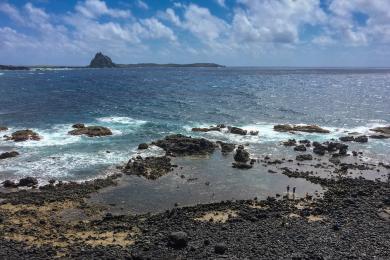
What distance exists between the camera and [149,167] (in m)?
51.5

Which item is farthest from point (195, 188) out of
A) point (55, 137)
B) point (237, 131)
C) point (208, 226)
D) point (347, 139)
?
Answer: point (347, 139)

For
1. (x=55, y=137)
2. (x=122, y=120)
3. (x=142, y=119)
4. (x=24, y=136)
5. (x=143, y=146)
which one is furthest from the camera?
(x=142, y=119)

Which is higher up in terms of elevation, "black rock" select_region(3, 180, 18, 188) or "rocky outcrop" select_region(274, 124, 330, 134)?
"rocky outcrop" select_region(274, 124, 330, 134)

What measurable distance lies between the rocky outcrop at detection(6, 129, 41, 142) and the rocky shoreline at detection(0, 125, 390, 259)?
2173cm

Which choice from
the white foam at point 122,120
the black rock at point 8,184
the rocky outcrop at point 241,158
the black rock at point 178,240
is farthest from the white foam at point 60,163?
the white foam at point 122,120

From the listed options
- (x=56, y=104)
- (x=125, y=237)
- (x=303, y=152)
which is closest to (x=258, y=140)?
(x=303, y=152)

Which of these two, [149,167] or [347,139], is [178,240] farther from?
[347,139]

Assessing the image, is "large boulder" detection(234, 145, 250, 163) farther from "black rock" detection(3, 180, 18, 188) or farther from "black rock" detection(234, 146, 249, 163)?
"black rock" detection(3, 180, 18, 188)

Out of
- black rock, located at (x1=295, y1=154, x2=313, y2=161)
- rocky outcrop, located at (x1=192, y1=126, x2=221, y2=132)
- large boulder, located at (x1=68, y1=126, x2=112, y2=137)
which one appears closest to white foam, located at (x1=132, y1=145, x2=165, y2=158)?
large boulder, located at (x1=68, y1=126, x2=112, y2=137)

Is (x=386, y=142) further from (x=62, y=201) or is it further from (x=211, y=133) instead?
(x=62, y=201)

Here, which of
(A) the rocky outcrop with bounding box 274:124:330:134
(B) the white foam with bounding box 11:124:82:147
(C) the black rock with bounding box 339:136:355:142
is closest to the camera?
(B) the white foam with bounding box 11:124:82:147

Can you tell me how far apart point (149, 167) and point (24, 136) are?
2584 cm

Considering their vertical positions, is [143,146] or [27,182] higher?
[143,146]

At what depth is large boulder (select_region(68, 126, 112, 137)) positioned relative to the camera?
2680 inches
